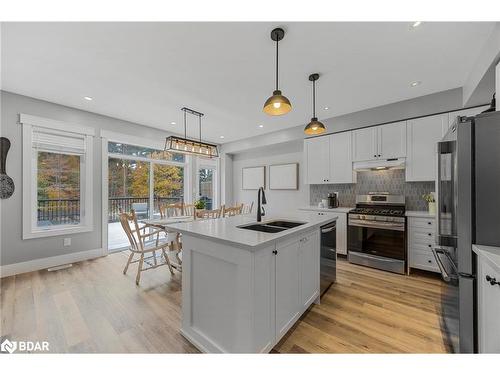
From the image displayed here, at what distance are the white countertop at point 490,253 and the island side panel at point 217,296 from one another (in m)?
1.26

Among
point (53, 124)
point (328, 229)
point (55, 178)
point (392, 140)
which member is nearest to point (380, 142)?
point (392, 140)

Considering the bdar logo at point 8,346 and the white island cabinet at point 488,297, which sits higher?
the white island cabinet at point 488,297

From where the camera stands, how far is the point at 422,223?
295cm

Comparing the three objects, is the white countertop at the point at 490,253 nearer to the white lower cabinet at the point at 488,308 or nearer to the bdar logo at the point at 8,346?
the white lower cabinet at the point at 488,308

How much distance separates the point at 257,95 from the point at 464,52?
2.26 m

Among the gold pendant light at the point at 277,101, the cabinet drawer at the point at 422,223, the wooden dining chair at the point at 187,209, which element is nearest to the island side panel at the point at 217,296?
the gold pendant light at the point at 277,101

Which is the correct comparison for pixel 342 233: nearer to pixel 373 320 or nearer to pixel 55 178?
pixel 373 320

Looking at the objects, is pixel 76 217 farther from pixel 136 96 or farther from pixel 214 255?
pixel 214 255

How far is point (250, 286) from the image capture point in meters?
1.32

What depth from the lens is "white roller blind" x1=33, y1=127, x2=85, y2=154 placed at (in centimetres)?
330

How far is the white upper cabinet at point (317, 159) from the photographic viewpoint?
4.12 m

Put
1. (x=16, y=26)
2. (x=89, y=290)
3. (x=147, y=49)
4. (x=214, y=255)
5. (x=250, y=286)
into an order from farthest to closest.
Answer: (x=89, y=290) < (x=147, y=49) < (x=16, y=26) < (x=214, y=255) < (x=250, y=286)

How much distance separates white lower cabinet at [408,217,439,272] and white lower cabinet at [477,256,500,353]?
1.90 metres
